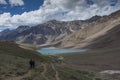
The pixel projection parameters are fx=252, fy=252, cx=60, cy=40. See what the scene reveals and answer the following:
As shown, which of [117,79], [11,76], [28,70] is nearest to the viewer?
[11,76]

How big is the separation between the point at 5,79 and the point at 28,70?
1304cm

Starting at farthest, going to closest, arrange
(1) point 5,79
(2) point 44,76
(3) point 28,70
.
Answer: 1. (3) point 28,70
2. (2) point 44,76
3. (1) point 5,79

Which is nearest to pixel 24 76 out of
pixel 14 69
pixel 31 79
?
pixel 31 79

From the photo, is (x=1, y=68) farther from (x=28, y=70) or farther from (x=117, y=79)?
(x=117, y=79)

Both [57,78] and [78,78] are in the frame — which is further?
[78,78]

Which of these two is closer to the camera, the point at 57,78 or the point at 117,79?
the point at 57,78

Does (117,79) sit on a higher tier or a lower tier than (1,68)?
lower

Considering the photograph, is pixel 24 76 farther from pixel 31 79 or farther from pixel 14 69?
pixel 14 69

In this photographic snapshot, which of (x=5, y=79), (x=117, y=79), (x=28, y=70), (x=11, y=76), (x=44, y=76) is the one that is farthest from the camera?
(x=117, y=79)

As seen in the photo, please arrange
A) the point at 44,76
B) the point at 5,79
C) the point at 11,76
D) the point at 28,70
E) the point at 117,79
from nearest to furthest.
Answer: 1. the point at 5,79
2. the point at 11,76
3. the point at 44,76
4. the point at 28,70
5. the point at 117,79

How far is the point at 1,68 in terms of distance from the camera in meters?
59.6

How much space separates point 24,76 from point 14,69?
7273mm

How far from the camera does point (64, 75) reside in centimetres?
6388

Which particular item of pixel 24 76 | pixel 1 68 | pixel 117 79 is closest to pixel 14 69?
pixel 1 68
